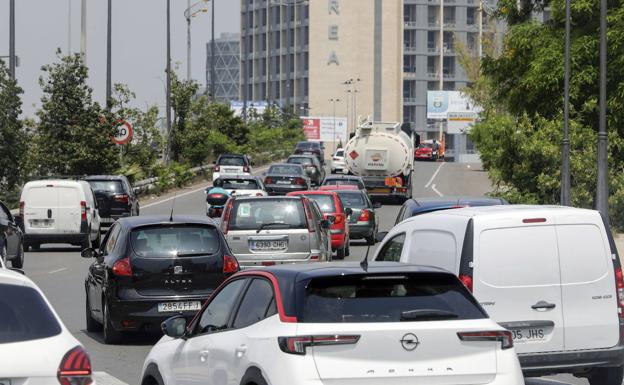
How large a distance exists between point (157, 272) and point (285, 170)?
40.0 m

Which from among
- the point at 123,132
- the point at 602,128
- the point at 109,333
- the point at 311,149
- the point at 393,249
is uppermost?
the point at 123,132

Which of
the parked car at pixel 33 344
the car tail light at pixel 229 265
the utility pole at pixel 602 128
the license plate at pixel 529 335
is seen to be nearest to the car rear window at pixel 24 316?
the parked car at pixel 33 344

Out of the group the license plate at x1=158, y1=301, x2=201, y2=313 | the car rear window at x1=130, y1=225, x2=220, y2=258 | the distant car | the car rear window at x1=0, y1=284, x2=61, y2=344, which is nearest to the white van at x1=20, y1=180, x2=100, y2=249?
the distant car

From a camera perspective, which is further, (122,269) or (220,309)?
(122,269)

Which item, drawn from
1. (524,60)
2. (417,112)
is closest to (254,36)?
(417,112)

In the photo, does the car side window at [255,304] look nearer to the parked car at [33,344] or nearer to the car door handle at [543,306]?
the parked car at [33,344]

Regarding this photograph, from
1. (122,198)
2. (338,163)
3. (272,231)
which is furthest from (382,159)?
(272,231)

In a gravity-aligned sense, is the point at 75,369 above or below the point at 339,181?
below

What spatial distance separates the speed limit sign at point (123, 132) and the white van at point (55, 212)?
70.7 ft

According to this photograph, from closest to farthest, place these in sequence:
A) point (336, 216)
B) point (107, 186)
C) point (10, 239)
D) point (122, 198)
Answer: point (10, 239) < point (336, 216) < point (122, 198) < point (107, 186)

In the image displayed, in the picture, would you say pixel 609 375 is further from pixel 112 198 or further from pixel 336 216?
pixel 112 198

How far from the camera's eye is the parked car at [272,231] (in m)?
22.3

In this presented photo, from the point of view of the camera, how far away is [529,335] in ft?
36.5

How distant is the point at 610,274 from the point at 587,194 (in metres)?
24.7
